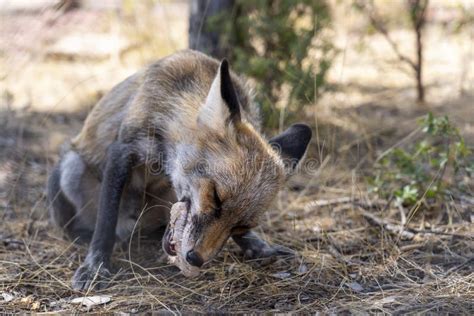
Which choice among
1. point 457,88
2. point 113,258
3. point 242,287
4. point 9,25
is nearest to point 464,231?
point 242,287

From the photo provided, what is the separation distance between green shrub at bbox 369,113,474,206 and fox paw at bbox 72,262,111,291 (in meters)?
2.87

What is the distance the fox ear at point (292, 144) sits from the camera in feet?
16.5

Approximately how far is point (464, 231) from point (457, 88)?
17.2 ft

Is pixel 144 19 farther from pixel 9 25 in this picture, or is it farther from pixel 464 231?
pixel 464 231

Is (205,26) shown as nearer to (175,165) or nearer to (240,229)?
(175,165)

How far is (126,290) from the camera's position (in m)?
4.82

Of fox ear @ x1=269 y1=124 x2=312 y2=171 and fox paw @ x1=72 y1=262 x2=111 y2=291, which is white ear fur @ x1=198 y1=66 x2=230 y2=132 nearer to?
fox ear @ x1=269 y1=124 x2=312 y2=171

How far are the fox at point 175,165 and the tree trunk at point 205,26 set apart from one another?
7.81 feet

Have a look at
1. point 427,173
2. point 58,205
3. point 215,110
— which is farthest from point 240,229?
point 427,173

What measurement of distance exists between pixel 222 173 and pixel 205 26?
420 cm

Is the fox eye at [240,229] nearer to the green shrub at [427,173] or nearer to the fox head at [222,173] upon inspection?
the fox head at [222,173]

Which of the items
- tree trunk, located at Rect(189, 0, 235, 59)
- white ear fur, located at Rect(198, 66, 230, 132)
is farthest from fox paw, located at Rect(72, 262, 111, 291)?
tree trunk, located at Rect(189, 0, 235, 59)

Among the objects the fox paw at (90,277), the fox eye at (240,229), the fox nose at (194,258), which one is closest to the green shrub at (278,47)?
the fox eye at (240,229)

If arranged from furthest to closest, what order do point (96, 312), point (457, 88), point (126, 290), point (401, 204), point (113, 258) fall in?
point (457, 88)
point (401, 204)
point (113, 258)
point (126, 290)
point (96, 312)
